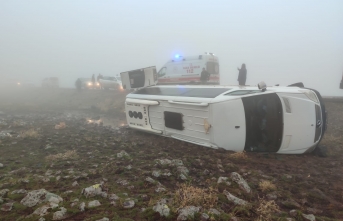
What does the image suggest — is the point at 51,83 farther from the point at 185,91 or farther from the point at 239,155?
the point at 239,155

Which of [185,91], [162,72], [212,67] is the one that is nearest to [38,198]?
[185,91]

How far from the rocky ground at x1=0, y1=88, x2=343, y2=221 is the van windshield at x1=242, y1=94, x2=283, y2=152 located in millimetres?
577

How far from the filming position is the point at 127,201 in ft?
11.3

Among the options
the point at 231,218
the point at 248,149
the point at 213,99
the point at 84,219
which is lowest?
the point at 248,149

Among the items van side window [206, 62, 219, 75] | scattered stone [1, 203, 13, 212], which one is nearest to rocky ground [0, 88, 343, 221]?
scattered stone [1, 203, 13, 212]

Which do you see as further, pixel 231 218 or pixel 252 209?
pixel 252 209

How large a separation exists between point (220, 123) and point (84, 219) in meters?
4.45

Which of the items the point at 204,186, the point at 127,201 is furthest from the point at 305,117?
the point at 127,201

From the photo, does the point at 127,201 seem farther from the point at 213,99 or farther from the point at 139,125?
the point at 139,125

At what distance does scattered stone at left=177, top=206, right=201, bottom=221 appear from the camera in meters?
2.96

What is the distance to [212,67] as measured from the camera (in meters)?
20.3

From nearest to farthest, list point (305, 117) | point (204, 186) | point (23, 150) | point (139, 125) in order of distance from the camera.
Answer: point (204, 186) < point (305, 117) < point (23, 150) < point (139, 125)

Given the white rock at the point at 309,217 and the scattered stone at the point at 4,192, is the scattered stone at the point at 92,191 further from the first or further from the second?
the white rock at the point at 309,217

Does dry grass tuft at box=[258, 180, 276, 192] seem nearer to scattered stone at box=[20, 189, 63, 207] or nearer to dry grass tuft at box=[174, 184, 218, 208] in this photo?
A: dry grass tuft at box=[174, 184, 218, 208]
